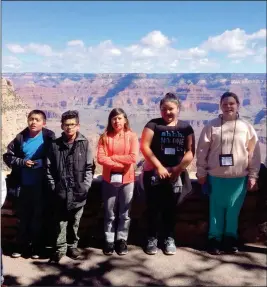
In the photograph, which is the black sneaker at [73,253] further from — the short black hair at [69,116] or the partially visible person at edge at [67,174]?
the short black hair at [69,116]

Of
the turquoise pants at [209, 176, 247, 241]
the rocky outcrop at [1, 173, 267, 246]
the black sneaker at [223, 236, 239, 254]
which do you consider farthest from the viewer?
the rocky outcrop at [1, 173, 267, 246]

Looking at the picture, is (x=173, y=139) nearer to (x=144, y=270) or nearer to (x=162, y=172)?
(x=162, y=172)

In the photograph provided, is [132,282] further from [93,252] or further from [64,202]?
[64,202]

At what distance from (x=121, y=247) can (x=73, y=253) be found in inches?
20.6

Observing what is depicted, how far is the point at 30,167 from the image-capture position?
3279mm

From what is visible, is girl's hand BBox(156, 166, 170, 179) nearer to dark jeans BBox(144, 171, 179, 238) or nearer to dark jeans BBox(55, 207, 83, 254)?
dark jeans BBox(144, 171, 179, 238)

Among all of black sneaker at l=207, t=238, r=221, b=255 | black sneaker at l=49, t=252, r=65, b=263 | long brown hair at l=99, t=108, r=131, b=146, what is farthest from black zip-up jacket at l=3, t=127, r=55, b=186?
black sneaker at l=207, t=238, r=221, b=255

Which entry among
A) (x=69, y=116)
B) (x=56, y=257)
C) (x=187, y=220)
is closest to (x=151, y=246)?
(x=187, y=220)

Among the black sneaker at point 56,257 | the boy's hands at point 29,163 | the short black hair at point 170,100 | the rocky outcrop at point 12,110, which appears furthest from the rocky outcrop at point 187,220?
the rocky outcrop at point 12,110

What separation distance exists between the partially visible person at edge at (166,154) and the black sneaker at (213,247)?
1.39 ft

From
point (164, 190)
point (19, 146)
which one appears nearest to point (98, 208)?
point (164, 190)

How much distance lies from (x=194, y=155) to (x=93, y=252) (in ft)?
5.14

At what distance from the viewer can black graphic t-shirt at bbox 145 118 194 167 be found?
133 inches

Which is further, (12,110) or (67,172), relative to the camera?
(12,110)
